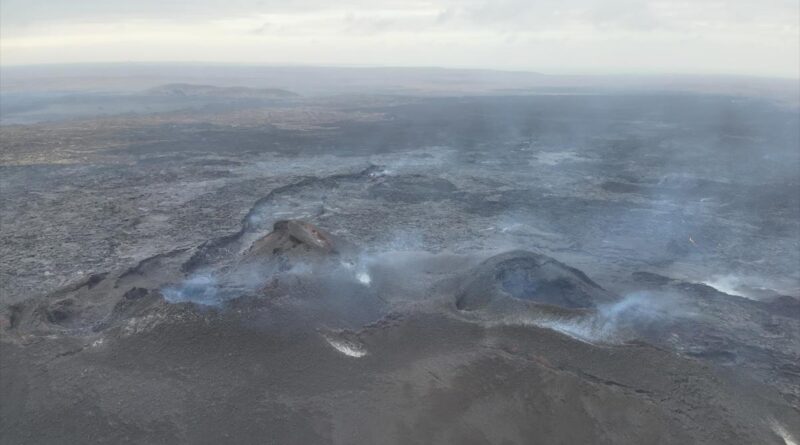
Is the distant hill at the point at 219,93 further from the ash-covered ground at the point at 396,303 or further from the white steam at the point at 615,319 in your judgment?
the white steam at the point at 615,319

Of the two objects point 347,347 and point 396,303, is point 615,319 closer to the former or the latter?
point 396,303

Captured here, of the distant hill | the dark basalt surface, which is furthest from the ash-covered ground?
the distant hill

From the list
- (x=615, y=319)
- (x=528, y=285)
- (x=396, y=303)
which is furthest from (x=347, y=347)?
(x=615, y=319)

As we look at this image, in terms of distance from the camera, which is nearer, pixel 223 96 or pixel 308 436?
pixel 308 436

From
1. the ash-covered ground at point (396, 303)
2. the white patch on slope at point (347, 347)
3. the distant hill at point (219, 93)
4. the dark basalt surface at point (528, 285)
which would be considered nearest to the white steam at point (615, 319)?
the ash-covered ground at point (396, 303)

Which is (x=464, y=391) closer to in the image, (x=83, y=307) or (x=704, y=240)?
(x=83, y=307)

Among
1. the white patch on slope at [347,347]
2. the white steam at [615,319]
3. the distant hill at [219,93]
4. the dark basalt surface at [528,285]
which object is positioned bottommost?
the white patch on slope at [347,347]

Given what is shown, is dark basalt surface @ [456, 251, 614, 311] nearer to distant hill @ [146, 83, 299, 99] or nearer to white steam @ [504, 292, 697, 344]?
white steam @ [504, 292, 697, 344]

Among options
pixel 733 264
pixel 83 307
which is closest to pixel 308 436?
pixel 83 307
